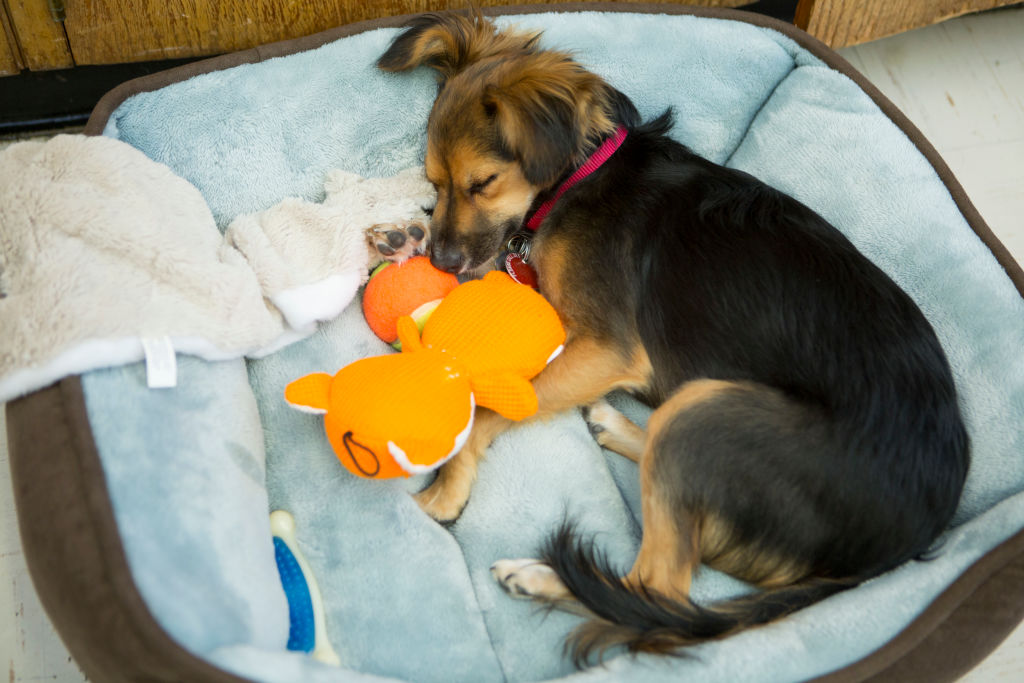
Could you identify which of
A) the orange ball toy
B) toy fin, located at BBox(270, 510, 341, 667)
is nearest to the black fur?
the orange ball toy

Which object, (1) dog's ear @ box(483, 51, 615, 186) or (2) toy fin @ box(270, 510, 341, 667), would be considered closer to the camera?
(2) toy fin @ box(270, 510, 341, 667)

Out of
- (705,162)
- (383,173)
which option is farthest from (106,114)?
(705,162)

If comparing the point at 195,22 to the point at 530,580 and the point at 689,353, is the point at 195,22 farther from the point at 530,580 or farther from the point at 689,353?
the point at 530,580

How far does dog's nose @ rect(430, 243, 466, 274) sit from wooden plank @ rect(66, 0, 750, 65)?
1041 mm

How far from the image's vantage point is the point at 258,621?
1.82 meters

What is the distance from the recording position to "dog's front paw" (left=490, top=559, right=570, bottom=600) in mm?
2045

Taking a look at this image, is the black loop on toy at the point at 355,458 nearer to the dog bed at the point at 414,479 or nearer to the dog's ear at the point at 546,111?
the dog bed at the point at 414,479

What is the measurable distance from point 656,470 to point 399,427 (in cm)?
61

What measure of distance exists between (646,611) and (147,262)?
145 centimetres

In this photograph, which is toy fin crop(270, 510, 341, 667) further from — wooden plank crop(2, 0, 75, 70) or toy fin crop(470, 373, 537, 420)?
wooden plank crop(2, 0, 75, 70)

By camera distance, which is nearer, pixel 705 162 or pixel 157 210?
pixel 157 210

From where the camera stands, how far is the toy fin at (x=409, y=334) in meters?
2.05

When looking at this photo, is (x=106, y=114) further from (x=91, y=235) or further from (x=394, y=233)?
(x=394, y=233)

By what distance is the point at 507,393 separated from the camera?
201 centimetres
